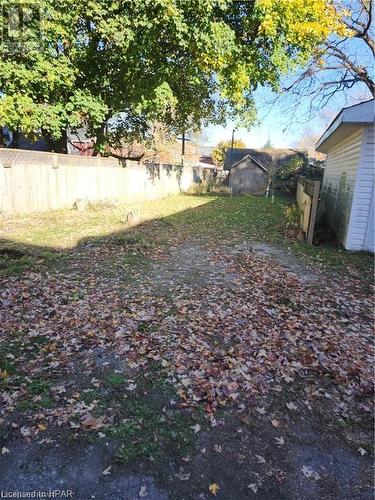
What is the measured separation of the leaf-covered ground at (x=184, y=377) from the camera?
2.43m

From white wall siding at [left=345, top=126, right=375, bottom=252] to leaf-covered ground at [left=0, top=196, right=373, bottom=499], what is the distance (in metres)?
1.28

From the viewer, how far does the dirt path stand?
2.40 meters

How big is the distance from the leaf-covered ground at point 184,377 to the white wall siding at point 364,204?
128 centimetres

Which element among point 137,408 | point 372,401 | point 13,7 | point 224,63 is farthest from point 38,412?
point 224,63

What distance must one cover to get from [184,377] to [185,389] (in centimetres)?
19

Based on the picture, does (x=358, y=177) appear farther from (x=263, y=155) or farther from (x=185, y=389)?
(x=263, y=155)

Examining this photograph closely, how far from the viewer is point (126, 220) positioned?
11.3m

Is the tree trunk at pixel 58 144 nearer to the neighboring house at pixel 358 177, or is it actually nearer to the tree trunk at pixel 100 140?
the tree trunk at pixel 100 140

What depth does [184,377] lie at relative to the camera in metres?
3.47

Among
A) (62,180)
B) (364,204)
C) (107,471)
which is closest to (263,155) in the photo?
(62,180)

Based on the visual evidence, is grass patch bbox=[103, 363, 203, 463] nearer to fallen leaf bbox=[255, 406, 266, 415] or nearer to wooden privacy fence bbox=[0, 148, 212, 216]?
fallen leaf bbox=[255, 406, 266, 415]

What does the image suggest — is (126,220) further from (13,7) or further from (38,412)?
(38,412)

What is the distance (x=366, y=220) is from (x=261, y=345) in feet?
18.0

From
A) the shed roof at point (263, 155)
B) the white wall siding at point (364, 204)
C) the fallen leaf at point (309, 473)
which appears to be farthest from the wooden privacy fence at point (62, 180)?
the shed roof at point (263, 155)
